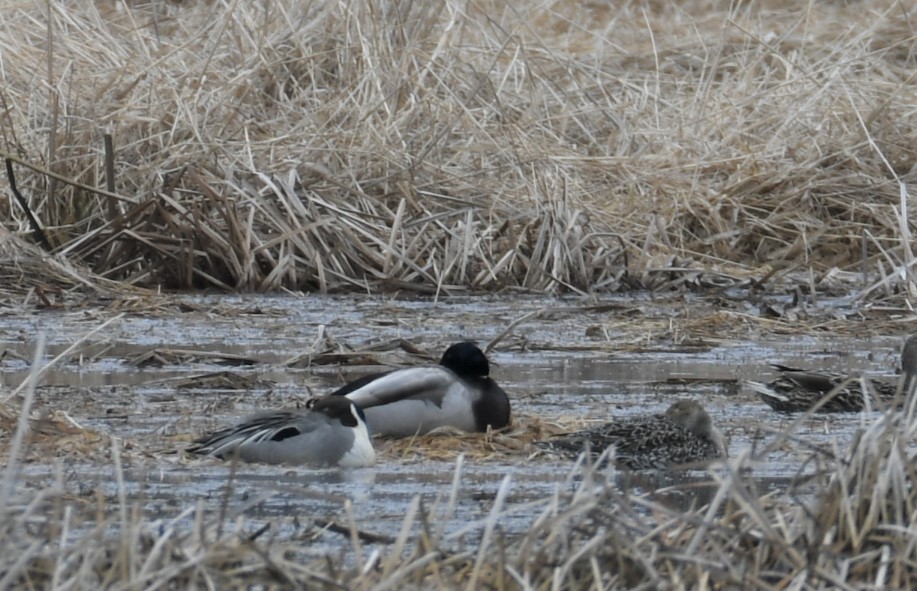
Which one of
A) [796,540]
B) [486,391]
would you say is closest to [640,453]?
[486,391]

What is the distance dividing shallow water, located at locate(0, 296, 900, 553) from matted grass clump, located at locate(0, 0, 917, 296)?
500 mm

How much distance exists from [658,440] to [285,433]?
3.54 feet

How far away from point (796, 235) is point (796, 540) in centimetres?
839

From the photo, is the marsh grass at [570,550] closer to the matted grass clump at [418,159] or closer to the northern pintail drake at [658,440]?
the northern pintail drake at [658,440]

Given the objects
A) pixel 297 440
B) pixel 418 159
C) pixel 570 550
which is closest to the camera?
pixel 570 550

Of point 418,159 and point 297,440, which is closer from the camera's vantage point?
point 297,440

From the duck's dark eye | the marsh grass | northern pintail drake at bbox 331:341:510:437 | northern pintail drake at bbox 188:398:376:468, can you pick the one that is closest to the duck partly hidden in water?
northern pintail drake at bbox 331:341:510:437

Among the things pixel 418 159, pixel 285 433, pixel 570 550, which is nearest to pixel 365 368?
pixel 285 433

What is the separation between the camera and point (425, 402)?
599 cm

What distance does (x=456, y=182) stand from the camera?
35.0 ft

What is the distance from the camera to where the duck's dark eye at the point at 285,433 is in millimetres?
5250

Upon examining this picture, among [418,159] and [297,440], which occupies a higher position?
[418,159]

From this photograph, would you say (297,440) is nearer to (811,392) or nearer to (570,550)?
(570,550)

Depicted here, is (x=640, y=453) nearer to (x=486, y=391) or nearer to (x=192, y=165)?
(x=486, y=391)
